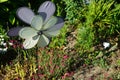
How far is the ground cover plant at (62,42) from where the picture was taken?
5383 mm

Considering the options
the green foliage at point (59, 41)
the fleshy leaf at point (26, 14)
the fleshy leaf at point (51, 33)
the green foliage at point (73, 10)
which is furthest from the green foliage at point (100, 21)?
the fleshy leaf at point (26, 14)

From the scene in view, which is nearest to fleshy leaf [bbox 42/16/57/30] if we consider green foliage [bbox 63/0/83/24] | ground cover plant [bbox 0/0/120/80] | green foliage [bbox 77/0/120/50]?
ground cover plant [bbox 0/0/120/80]

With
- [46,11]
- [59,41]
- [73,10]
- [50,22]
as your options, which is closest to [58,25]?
[50,22]

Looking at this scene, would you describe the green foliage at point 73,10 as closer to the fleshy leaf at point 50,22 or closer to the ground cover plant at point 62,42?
the ground cover plant at point 62,42

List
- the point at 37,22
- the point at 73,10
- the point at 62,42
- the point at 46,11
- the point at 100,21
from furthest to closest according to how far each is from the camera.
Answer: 1. the point at 73,10
2. the point at 100,21
3. the point at 62,42
4. the point at 46,11
5. the point at 37,22

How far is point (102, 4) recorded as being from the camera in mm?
6816

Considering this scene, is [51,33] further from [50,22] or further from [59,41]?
[59,41]

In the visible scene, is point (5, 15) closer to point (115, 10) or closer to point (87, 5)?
point (87, 5)

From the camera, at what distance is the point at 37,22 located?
5234 mm

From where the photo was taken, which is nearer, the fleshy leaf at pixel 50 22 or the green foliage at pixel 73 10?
the fleshy leaf at pixel 50 22

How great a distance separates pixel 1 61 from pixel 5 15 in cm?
122

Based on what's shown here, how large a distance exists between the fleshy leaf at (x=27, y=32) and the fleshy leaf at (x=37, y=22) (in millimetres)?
66

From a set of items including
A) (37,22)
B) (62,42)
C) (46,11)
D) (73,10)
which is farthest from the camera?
(73,10)

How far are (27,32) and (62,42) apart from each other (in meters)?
→ 1.26
